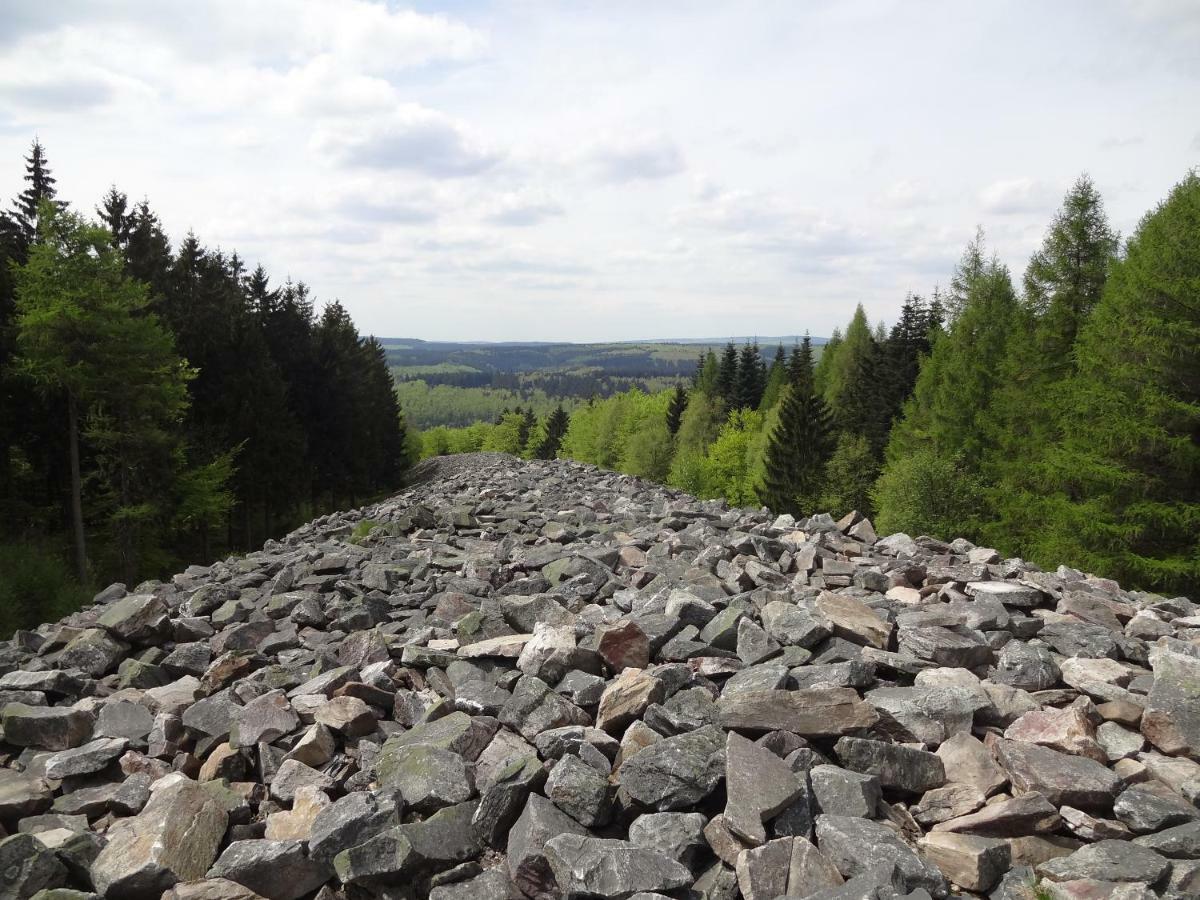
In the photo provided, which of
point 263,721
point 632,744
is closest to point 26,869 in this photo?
point 263,721

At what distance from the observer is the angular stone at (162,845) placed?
427 centimetres

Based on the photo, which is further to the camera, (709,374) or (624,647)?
(709,374)

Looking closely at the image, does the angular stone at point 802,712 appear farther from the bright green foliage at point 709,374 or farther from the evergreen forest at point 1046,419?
the bright green foliage at point 709,374

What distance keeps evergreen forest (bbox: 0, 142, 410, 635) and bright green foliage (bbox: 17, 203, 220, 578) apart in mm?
58

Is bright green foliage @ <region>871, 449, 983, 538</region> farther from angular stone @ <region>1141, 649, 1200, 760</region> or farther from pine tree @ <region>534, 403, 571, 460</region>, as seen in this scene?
pine tree @ <region>534, 403, 571, 460</region>

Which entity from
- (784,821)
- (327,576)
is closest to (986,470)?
(327,576)

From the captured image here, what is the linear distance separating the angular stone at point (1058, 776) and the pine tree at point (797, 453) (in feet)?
142

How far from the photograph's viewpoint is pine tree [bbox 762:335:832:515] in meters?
47.7

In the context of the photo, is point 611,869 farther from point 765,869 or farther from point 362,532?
point 362,532

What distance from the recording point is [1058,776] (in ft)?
14.4

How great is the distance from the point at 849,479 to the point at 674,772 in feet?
141

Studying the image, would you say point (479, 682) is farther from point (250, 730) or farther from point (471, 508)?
point (471, 508)

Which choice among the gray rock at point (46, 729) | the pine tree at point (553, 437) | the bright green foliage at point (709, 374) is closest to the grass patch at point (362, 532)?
the gray rock at point (46, 729)

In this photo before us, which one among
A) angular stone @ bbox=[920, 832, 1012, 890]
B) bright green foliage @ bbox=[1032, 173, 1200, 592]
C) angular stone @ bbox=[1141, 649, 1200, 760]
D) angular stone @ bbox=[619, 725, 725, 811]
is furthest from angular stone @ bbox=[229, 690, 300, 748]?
bright green foliage @ bbox=[1032, 173, 1200, 592]
